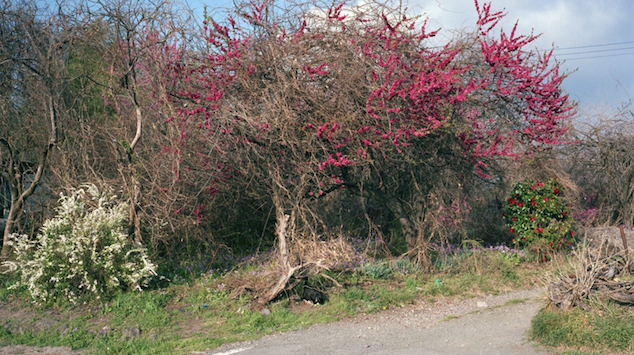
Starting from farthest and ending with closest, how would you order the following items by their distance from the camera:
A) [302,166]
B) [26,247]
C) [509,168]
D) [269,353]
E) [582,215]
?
[582,215] → [509,168] → [302,166] → [26,247] → [269,353]

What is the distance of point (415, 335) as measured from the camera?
6504 millimetres

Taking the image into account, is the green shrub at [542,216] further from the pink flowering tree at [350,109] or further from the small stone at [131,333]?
the small stone at [131,333]

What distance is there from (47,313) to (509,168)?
837cm

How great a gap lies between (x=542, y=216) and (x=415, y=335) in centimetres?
542

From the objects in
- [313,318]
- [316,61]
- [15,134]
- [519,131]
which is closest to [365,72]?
[316,61]

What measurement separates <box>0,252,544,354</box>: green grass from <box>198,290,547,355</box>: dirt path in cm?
29

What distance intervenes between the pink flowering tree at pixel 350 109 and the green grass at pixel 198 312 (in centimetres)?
87

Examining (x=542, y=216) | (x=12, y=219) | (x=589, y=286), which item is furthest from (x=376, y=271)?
(x=12, y=219)

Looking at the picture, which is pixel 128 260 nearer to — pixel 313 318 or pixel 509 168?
pixel 313 318

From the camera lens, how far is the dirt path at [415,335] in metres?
5.89

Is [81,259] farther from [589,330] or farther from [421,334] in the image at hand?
[589,330]

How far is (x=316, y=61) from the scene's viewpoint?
8.72 meters

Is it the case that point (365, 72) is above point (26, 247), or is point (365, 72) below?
above

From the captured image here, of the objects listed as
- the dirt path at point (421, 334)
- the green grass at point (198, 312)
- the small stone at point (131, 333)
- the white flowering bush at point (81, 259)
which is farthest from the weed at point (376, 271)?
the small stone at point (131, 333)
